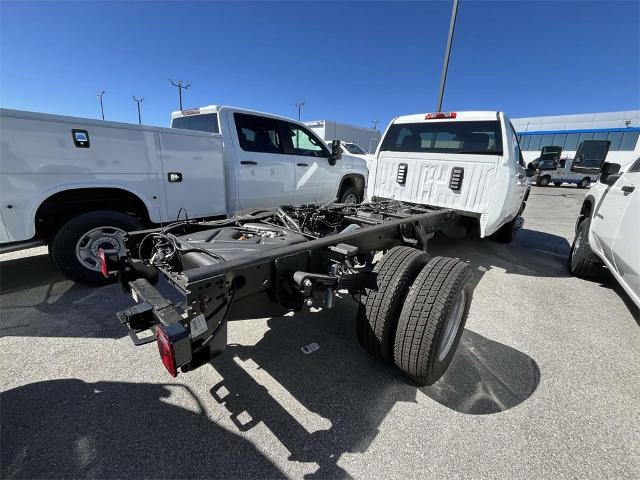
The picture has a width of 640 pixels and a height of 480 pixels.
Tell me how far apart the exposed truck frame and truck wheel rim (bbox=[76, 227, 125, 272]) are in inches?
52.7

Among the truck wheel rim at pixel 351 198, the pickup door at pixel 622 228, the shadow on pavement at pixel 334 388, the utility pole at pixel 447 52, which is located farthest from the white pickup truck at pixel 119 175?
the utility pole at pixel 447 52

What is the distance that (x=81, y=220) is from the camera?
10.9 feet

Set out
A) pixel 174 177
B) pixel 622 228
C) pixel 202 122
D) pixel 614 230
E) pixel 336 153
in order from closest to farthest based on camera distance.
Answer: pixel 622 228
pixel 614 230
pixel 174 177
pixel 202 122
pixel 336 153

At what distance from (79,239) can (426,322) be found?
3.55 metres

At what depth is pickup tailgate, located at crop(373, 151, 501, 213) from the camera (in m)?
4.24

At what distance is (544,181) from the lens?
2366 centimetres

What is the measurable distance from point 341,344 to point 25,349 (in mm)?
2568

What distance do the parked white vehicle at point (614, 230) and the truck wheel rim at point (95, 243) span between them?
4932mm

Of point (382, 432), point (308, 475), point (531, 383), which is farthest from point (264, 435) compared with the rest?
point (531, 383)

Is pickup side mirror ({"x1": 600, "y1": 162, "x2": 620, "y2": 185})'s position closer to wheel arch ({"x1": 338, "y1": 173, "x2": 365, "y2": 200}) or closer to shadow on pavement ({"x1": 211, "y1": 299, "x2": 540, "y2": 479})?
shadow on pavement ({"x1": 211, "y1": 299, "x2": 540, "y2": 479})

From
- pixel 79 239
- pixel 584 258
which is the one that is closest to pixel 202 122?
pixel 79 239

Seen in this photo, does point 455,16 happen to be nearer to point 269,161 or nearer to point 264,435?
point 269,161

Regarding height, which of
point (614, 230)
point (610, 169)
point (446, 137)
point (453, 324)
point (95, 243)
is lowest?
point (453, 324)

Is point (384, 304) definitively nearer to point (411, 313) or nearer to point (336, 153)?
point (411, 313)
